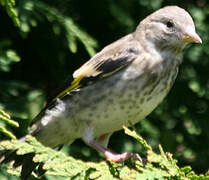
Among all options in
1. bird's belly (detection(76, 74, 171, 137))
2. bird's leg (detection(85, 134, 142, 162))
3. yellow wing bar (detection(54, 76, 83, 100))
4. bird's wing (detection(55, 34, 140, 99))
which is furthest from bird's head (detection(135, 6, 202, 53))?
bird's leg (detection(85, 134, 142, 162))

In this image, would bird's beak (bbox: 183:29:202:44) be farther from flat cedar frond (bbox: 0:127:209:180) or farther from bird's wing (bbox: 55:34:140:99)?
flat cedar frond (bbox: 0:127:209:180)

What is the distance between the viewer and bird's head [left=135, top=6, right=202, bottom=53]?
121 inches

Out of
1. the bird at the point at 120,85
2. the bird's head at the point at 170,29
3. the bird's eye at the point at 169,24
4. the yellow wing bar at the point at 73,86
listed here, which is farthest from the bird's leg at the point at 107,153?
the bird's eye at the point at 169,24

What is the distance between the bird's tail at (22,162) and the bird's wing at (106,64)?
1.64 feet

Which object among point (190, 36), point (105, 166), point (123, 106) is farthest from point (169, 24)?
point (105, 166)

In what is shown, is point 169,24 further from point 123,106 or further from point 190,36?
point 123,106

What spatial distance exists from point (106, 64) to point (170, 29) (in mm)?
504

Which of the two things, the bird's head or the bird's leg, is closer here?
the bird's leg

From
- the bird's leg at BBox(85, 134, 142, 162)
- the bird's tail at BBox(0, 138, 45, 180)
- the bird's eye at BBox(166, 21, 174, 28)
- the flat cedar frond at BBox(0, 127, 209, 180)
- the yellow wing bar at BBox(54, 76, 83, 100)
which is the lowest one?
the bird's leg at BBox(85, 134, 142, 162)

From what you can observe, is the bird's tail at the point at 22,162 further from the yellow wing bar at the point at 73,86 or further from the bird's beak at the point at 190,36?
the bird's beak at the point at 190,36

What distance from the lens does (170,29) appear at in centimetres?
317

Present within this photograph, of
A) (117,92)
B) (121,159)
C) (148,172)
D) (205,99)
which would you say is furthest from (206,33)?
(148,172)

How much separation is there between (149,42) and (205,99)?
95 cm

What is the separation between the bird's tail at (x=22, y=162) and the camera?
2.97 m
